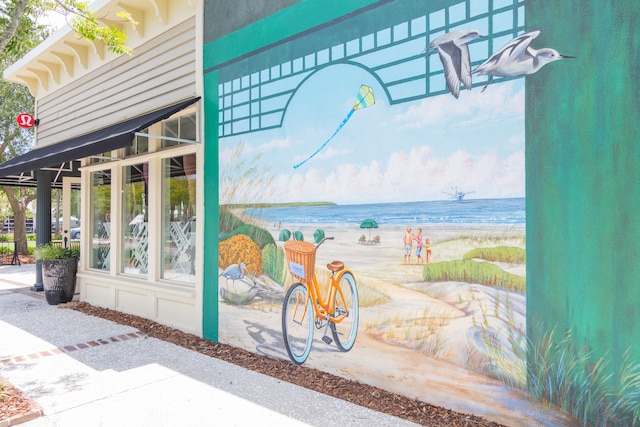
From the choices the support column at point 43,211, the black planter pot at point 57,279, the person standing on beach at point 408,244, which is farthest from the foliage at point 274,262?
the support column at point 43,211

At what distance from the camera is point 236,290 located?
16.5 ft

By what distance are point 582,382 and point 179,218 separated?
519cm

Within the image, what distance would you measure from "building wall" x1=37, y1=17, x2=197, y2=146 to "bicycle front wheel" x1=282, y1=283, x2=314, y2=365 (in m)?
3.17

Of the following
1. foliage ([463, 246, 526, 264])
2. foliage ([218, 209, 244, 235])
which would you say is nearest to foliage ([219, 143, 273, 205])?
foliage ([218, 209, 244, 235])

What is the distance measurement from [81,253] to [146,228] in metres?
2.45

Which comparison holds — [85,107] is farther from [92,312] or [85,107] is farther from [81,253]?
[92,312]

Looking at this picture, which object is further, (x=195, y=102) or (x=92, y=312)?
(x=92, y=312)

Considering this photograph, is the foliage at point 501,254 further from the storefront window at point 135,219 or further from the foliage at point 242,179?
the storefront window at point 135,219

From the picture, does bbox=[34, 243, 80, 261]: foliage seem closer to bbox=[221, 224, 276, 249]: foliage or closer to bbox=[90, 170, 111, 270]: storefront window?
bbox=[90, 170, 111, 270]: storefront window

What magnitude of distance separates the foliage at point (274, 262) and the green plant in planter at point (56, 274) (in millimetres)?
5255

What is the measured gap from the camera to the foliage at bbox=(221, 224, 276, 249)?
15.4ft

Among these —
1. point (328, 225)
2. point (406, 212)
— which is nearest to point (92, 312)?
point (328, 225)

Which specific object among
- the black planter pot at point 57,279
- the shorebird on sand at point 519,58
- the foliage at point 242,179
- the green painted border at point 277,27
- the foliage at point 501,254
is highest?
the green painted border at point 277,27

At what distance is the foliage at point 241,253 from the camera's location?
4836 mm
